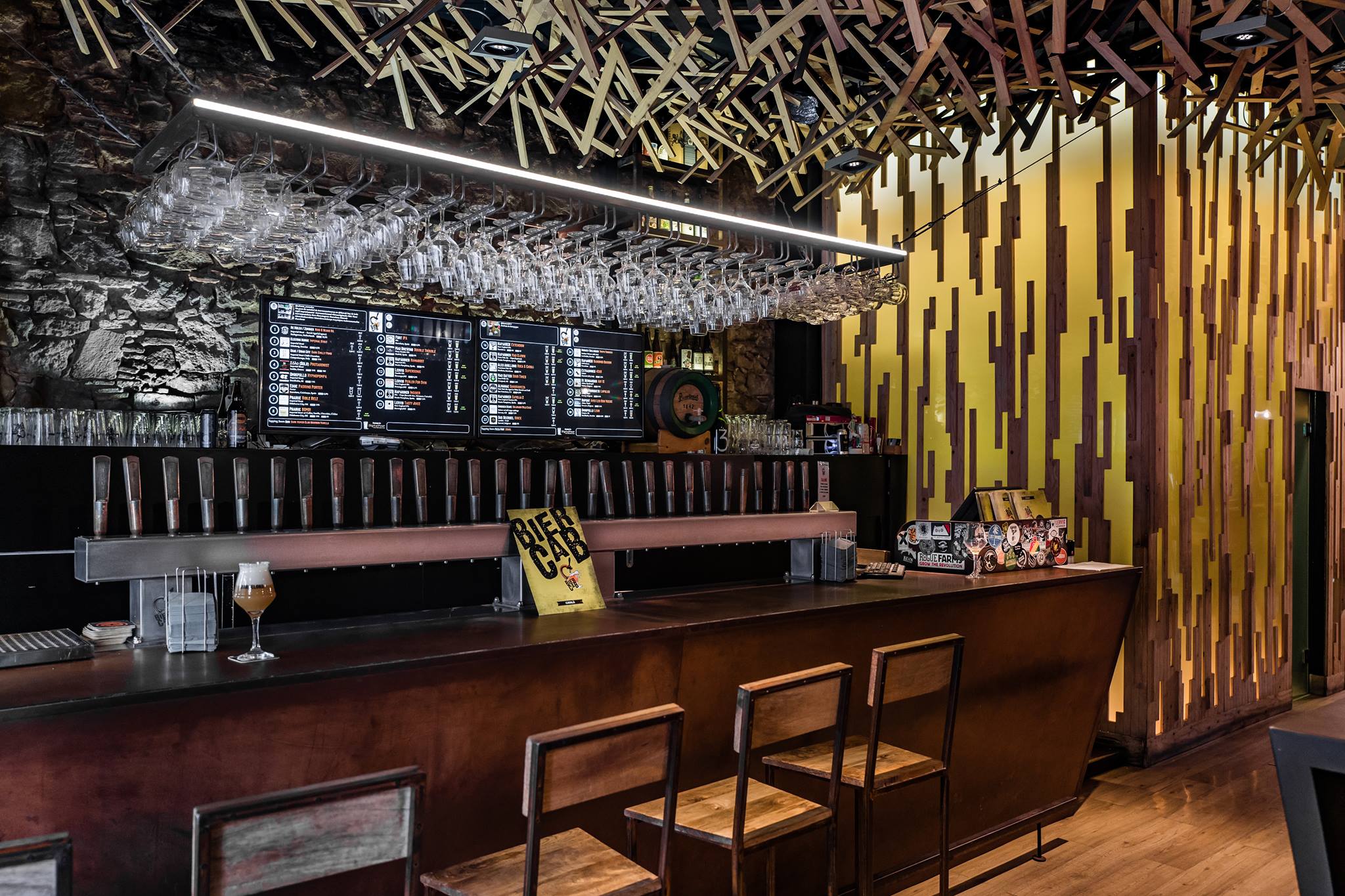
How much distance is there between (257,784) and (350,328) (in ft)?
8.67

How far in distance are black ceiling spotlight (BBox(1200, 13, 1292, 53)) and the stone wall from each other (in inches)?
152

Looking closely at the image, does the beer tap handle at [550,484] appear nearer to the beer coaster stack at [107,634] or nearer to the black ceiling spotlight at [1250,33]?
the beer coaster stack at [107,634]

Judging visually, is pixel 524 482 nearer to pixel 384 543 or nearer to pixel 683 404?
pixel 384 543

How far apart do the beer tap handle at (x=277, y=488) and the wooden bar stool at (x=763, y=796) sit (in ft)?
4.85

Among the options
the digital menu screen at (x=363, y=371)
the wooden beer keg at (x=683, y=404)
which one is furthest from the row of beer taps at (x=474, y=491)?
the digital menu screen at (x=363, y=371)

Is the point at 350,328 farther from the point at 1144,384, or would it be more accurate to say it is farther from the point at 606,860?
the point at 1144,384

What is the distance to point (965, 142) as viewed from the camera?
6.10 meters

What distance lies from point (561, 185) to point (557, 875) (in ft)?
6.70

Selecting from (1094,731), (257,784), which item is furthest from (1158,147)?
(257,784)

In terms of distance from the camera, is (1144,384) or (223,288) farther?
(1144,384)

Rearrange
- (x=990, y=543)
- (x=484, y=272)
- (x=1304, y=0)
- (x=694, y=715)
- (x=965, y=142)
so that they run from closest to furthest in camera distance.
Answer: (x=694, y=715) → (x=484, y=272) → (x=1304, y=0) → (x=990, y=543) → (x=965, y=142)

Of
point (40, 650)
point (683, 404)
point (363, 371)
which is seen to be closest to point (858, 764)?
point (40, 650)

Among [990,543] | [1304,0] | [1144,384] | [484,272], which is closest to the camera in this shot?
[484,272]

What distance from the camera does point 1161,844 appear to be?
4.21 m
